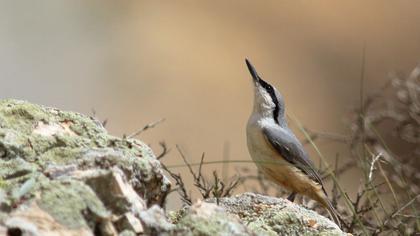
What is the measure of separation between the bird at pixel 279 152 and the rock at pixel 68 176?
238 centimetres

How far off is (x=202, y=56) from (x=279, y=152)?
20.0 ft

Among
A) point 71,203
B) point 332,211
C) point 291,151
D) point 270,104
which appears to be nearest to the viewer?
point 71,203

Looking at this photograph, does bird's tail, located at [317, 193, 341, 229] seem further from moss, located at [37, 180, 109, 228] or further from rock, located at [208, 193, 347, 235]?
moss, located at [37, 180, 109, 228]

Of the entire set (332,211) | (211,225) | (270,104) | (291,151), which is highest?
(270,104)

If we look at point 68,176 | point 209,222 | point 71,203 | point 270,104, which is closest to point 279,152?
point 270,104

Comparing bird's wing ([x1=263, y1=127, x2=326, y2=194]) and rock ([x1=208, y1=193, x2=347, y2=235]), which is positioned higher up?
bird's wing ([x1=263, y1=127, x2=326, y2=194])

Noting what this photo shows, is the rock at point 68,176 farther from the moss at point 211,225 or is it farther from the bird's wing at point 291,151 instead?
the bird's wing at point 291,151

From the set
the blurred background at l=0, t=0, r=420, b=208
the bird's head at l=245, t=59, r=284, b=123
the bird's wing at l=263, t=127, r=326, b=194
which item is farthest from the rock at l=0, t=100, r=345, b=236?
the blurred background at l=0, t=0, r=420, b=208

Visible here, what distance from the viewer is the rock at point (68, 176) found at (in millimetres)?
3035

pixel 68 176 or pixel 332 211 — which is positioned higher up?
pixel 68 176

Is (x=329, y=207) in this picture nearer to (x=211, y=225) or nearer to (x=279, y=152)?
(x=279, y=152)

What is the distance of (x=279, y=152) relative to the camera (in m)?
6.32

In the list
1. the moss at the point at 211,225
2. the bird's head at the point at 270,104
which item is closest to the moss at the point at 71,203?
the moss at the point at 211,225

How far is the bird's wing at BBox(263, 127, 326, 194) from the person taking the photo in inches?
246
